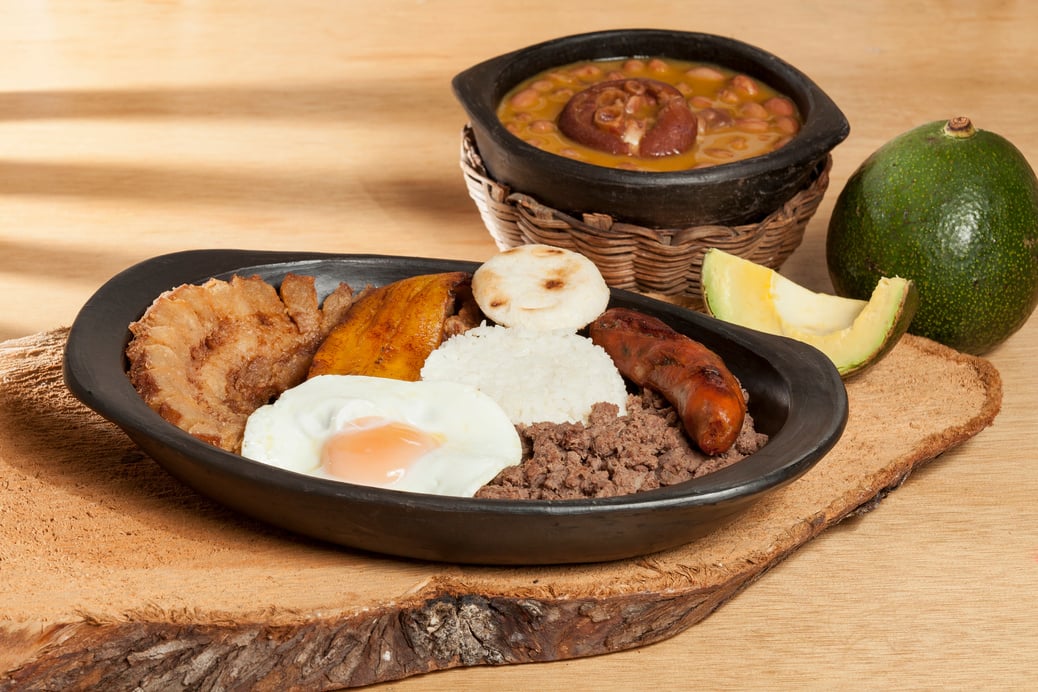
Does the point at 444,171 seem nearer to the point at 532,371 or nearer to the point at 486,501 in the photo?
the point at 532,371

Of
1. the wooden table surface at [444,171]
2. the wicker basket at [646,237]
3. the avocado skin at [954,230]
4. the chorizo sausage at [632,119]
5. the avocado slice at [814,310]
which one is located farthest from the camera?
the chorizo sausage at [632,119]

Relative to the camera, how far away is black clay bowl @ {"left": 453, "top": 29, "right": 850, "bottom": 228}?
369 centimetres

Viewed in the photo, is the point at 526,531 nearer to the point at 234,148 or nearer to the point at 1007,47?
the point at 234,148

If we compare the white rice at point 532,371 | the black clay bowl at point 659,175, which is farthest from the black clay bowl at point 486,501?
the black clay bowl at point 659,175

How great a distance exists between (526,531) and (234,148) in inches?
Result: 129

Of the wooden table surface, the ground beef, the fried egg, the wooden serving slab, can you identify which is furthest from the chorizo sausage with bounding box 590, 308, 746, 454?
the wooden table surface

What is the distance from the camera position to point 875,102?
5855 mm

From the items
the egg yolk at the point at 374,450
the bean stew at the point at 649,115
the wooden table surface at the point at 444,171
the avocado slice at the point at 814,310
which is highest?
the bean stew at the point at 649,115

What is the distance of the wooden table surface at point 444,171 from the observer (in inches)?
116

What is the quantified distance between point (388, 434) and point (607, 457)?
0.49 meters

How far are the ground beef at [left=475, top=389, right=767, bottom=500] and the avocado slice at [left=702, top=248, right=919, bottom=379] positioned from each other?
0.56 meters

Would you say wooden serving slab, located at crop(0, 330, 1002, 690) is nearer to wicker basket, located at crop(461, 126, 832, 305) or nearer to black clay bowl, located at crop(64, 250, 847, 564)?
black clay bowl, located at crop(64, 250, 847, 564)

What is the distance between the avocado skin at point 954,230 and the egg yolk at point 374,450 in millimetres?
1572

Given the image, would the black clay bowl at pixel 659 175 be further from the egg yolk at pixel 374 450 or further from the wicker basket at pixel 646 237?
the egg yolk at pixel 374 450
